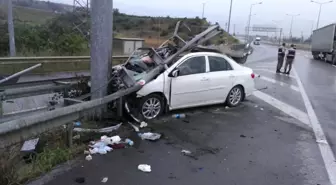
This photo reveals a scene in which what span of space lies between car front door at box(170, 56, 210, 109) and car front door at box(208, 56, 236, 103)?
0.21 meters

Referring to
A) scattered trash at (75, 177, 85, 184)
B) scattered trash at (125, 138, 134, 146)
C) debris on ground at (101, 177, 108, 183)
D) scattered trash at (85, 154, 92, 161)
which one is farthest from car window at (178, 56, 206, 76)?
scattered trash at (75, 177, 85, 184)

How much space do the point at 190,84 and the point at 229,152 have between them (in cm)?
260

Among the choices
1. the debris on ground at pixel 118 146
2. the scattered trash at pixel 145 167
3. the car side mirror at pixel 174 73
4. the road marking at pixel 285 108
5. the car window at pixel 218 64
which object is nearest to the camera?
the scattered trash at pixel 145 167

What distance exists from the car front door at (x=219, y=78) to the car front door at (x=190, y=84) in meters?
0.21

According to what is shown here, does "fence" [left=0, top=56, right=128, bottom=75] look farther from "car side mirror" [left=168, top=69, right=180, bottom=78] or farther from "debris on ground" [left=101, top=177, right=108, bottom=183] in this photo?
"debris on ground" [left=101, top=177, right=108, bottom=183]

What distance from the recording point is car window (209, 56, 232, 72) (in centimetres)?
876

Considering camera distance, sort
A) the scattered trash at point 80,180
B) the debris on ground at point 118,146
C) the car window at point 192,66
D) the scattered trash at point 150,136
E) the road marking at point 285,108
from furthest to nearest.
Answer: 1. the road marking at point 285,108
2. the car window at point 192,66
3. the scattered trash at point 150,136
4. the debris on ground at point 118,146
5. the scattered trash at point 80,180

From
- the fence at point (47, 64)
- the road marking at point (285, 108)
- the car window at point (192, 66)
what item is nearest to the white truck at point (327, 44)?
the road marking at point (285, 108)

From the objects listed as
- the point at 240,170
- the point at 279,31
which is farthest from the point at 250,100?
the point at 279,31

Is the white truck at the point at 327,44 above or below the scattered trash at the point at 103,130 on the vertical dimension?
above

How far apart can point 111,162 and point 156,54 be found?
3.64 meters

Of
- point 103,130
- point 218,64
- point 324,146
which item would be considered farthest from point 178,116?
point 324,146

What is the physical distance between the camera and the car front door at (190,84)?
25.9ft

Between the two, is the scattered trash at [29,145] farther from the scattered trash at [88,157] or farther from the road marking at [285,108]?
the road marking at [285,108]
